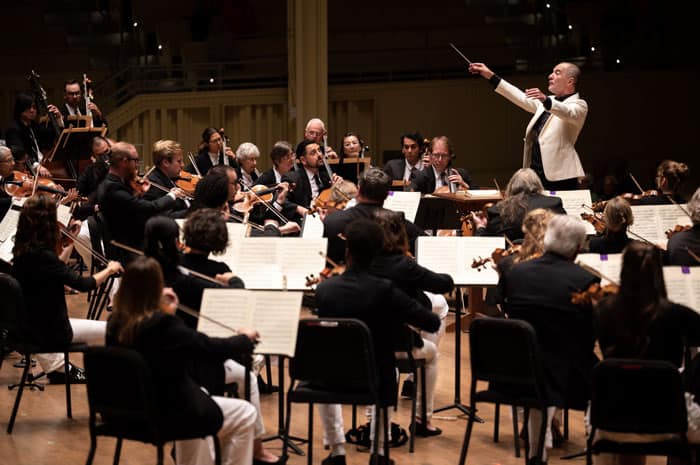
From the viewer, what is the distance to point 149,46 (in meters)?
14.6

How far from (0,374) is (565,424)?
146 inches

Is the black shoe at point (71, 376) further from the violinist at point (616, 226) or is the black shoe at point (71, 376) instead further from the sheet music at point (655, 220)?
the sheet music at point (655, 220)

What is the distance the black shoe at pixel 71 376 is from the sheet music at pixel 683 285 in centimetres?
368

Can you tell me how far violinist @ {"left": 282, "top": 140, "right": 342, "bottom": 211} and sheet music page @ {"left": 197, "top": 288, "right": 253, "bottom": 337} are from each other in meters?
3.55

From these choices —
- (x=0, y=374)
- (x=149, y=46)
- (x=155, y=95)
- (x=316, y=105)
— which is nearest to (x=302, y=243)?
(x=0, y=374)

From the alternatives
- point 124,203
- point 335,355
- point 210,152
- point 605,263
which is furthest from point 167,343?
point 210,152

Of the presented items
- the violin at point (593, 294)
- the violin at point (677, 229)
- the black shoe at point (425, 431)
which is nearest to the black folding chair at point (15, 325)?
the black shoe at point (425, 431)

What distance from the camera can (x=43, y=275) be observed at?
17.9ft

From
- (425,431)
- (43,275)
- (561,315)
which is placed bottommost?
(425,431)

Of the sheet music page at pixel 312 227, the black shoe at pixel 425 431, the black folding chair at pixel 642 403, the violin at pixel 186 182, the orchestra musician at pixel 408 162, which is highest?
the orchestra musician at pixel 408 162

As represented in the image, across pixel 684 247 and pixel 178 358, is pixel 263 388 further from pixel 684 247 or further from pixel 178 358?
pixel 684 247

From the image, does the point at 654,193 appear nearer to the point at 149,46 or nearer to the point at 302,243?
the point at 302,243

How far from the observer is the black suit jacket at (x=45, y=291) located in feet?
18.0

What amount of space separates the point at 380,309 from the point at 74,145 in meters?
5.83
